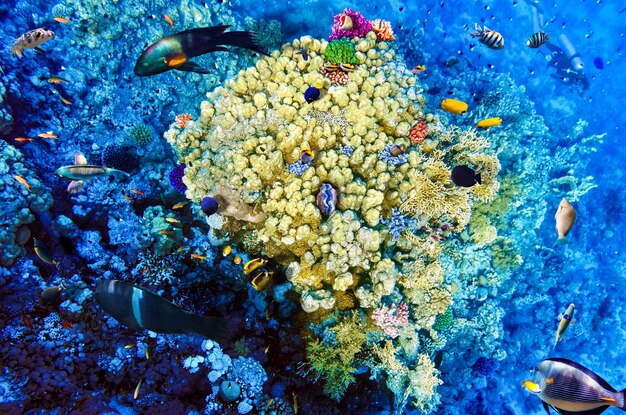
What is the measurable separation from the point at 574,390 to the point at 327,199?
118 inches

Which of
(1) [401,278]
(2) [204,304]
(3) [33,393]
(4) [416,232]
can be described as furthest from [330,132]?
(3) [33,393]

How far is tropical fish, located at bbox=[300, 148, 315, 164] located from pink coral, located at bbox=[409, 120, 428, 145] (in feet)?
4.65

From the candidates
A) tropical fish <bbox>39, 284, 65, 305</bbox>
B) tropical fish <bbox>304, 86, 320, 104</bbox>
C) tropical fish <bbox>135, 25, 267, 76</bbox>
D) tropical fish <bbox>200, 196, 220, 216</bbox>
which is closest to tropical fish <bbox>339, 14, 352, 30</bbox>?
tropical fish <bbox>304, 86, 320, 104</bbox>

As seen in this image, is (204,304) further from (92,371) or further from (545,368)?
(545,368)

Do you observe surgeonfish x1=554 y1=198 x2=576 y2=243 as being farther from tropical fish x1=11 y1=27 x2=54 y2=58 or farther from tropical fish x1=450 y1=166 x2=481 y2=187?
tropical fish x1=11 y1=27 x2=54 y2=58

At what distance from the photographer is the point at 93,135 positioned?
18.4 ft

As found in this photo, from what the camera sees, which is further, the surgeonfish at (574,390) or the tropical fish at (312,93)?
the tropical fish at (312,93)

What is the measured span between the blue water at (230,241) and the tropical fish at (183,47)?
6.28 ft

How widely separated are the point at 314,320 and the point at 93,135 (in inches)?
192

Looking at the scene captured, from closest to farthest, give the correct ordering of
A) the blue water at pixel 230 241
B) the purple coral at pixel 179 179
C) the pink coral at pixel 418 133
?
the blue water at pixel 230 241 → the pink coral at pixel 418 133 → the purple coral at pixel 179 179

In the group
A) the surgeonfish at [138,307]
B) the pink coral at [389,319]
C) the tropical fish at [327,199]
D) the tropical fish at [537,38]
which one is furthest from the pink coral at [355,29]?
the surgeonfish at [138,307]

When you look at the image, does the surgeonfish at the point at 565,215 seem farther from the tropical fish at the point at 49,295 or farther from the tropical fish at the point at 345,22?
the tropical fish at the point at 49,295

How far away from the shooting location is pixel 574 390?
2.88 metres

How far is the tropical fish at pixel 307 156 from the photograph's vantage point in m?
4.11
